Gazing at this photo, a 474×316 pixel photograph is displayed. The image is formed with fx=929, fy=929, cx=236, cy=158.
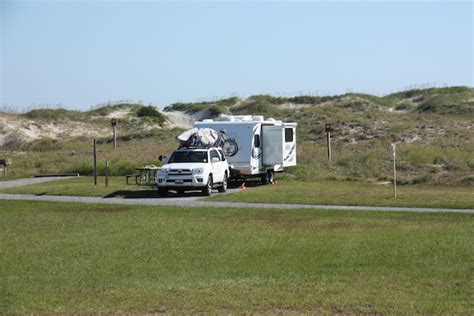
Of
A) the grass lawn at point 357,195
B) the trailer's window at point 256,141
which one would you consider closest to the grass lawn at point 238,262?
the grass lawn at point 357,195

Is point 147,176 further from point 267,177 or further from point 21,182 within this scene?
point 21,182

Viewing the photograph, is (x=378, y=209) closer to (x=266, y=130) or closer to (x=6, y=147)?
(x=266, y=130)

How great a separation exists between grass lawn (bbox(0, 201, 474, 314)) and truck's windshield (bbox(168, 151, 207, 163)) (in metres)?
8.56

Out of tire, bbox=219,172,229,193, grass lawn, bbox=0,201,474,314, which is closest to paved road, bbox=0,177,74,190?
tire, bbox=219,172,229,193

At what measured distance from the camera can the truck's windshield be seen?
34219 mm

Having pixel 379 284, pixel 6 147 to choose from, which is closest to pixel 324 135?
pixel 6 147

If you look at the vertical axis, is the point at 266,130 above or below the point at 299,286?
above

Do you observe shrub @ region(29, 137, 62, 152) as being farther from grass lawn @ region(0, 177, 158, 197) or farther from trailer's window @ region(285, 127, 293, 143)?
trailer's window @ region(285, 127, 293, 143)

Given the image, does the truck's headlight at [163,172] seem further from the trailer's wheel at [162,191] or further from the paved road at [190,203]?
the paved road at [190,203]

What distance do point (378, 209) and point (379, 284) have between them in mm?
13043

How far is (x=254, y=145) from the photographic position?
37.7 metres

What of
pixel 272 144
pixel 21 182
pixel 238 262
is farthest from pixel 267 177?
pixel 238 262

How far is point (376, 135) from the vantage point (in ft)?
205

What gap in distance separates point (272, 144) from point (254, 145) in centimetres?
116
